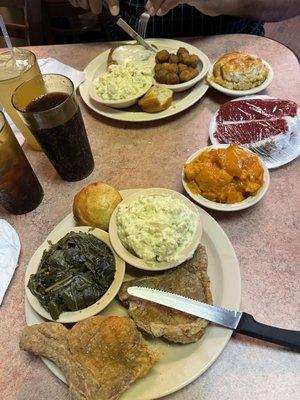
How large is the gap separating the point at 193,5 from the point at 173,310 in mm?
1436

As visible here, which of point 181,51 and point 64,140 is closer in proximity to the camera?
point 64,140

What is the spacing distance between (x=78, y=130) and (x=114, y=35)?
120cm

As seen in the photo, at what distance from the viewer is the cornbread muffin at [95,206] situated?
125 centimetres

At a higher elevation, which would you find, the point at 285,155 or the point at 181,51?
the point at 181,51

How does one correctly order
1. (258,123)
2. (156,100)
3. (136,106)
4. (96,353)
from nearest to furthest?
(96,353)
(258,123)
(156,100)
(136,106)

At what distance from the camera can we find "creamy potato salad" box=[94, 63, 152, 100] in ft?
5.42

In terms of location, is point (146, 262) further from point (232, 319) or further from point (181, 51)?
point (181, 51)

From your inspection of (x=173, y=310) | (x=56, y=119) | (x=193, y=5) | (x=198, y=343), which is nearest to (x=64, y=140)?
(x=56, y=119)

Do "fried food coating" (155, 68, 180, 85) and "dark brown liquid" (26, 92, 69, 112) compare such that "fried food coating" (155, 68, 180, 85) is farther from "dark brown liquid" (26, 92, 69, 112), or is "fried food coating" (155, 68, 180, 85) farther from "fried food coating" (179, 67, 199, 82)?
"dark brown liquid" (26, 92, 69, 112)

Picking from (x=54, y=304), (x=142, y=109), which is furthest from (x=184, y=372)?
(x=142, y=109)

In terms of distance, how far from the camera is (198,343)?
3.37 ft

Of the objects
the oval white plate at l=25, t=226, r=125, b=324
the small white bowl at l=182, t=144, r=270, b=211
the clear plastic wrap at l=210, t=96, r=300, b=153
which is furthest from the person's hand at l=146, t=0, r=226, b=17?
the oval white plate at l=25, t=226, r=125, b=324

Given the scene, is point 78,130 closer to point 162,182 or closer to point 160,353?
point 162,182

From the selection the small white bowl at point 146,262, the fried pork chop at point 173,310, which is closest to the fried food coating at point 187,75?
the small white bowl at point 146,262
